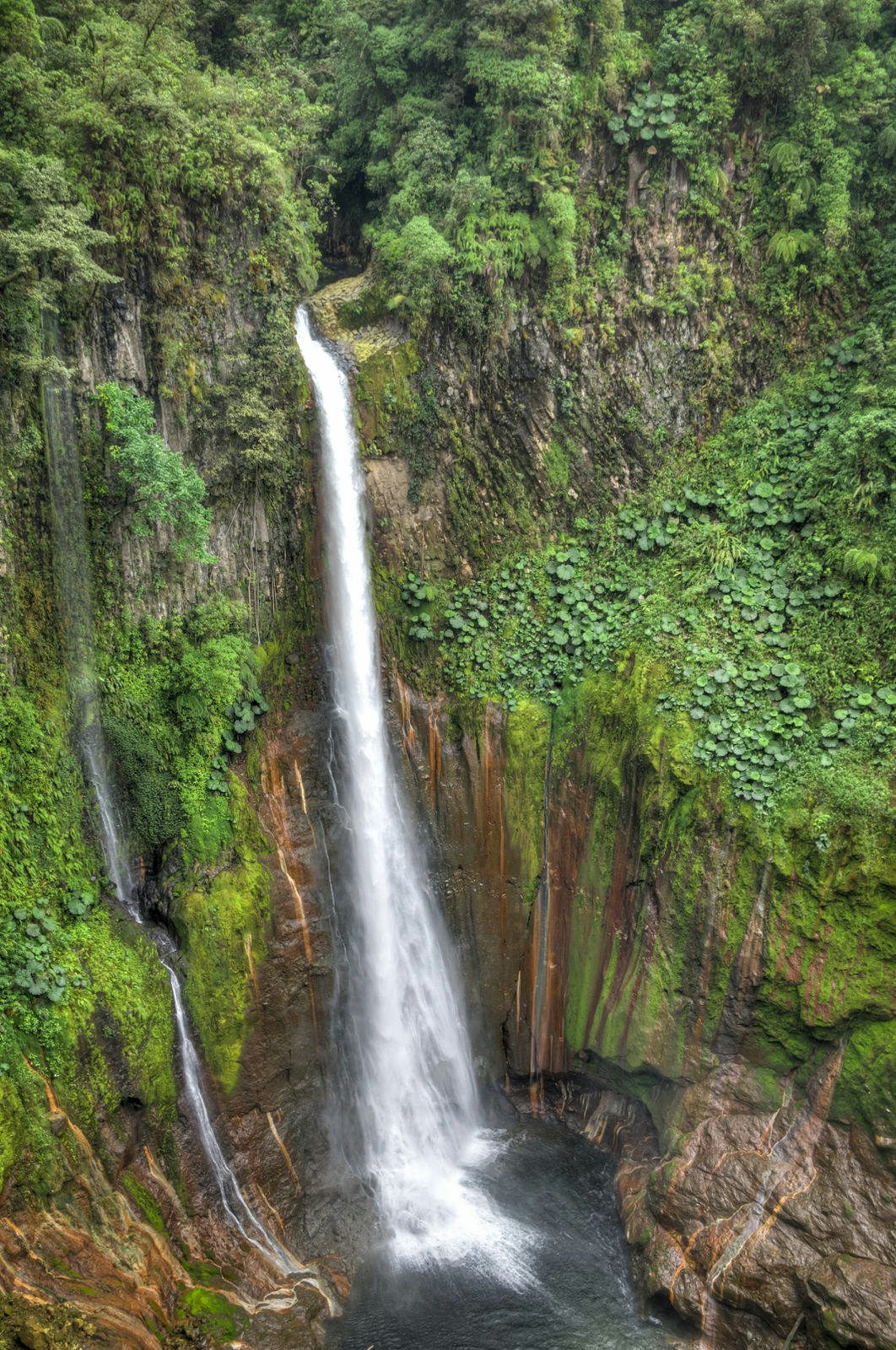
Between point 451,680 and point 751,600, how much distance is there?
14.6 feet

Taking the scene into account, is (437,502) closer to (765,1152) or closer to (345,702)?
(345,702)

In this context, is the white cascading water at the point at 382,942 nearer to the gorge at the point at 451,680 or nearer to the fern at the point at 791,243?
the gorge at the point at 451,680

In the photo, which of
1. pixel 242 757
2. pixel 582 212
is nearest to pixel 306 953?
pixel 242 757

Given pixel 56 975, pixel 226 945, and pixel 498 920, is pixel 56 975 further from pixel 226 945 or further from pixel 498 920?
pixel 498 920

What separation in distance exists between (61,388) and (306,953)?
7.49 m

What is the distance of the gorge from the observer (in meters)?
9.44

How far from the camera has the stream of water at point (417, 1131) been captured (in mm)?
9898

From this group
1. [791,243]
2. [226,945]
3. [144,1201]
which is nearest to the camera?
[144,1201]

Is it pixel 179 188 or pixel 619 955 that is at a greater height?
pixel 179 188

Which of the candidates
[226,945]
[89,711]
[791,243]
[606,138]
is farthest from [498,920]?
[606,138]

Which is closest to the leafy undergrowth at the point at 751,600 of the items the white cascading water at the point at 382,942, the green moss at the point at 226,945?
the white cascading water at the point at 382,942

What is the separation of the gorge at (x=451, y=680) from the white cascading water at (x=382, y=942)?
7 cm

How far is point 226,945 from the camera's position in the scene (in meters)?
10.8

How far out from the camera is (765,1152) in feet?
34.1
